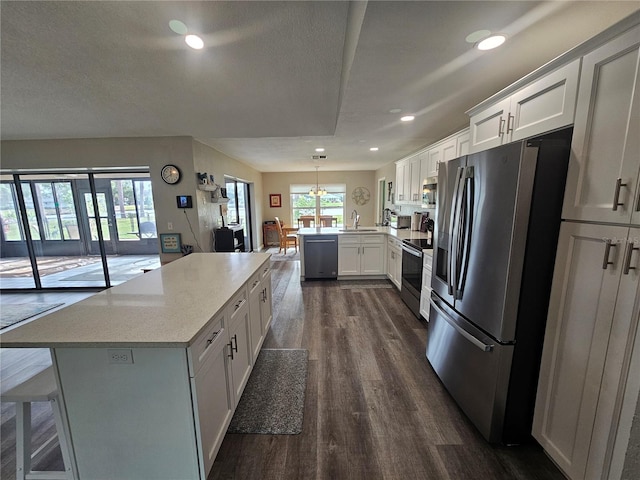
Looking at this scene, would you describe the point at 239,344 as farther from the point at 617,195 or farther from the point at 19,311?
the point at 19,311

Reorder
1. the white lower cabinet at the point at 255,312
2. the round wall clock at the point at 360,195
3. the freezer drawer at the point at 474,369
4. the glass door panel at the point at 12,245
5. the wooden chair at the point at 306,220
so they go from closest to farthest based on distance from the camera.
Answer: the freezer drawer at the point at 474,369 → the white lower cabinet at the point at 255,312 → the glass door panel at the point at 12,245 → the wooden chair at the point at 306,220 → the round wall clock at the point at 360,195

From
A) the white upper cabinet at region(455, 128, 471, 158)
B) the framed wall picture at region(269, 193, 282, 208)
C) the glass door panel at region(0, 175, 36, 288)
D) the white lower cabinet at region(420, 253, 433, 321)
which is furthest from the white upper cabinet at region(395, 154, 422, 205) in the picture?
the glass door panel at region(0, 175, 36, 288)

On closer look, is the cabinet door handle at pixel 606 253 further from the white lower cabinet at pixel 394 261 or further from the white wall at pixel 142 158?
the white wall at pixel 142 158

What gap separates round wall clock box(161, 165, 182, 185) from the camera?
3.65 metres

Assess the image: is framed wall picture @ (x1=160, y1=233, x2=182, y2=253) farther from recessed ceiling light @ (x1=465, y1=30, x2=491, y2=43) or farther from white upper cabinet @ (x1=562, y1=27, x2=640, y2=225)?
white upper cabinet @ (x1=562, y1=27, x2=640, y2=225)

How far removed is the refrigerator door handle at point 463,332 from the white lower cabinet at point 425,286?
0.73m

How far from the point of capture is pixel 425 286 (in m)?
2.86

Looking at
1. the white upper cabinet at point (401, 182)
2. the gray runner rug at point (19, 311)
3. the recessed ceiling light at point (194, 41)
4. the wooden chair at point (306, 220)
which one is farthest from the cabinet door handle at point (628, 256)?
the wooden chair at point (306, 220)

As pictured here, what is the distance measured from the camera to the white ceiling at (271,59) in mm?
1293

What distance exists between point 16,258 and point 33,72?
449 centimetres

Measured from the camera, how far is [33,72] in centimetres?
197

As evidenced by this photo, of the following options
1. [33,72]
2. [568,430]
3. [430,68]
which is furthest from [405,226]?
[33,72]

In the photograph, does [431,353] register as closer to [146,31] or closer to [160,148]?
[146,31]

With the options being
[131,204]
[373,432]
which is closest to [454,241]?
[373,432]
